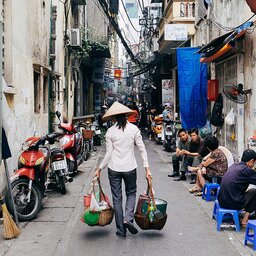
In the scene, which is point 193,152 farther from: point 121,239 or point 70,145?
point 121,239

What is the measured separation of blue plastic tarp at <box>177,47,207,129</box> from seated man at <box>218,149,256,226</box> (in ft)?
23.5

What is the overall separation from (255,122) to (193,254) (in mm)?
4363

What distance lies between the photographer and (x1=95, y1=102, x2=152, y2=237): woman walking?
242 inches

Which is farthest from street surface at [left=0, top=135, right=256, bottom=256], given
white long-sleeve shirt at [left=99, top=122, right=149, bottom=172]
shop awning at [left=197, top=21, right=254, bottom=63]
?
shop awning at [left=197, top=21, right=254, bottom=63]

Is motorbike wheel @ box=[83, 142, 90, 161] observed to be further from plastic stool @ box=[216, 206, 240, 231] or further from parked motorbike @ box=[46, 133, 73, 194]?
plastic stool @ box=[216, 206, 240, 231]

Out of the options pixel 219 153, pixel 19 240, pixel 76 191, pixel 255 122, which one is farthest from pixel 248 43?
pixel 19 240

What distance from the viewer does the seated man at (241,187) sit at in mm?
6324

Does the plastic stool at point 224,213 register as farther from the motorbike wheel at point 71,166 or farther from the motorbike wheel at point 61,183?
the motorbike wheel at point 71,166

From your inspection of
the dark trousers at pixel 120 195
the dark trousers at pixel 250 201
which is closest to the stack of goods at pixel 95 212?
the dark trousers at pixel 120 195

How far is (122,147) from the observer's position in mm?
6141

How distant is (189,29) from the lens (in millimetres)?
16078

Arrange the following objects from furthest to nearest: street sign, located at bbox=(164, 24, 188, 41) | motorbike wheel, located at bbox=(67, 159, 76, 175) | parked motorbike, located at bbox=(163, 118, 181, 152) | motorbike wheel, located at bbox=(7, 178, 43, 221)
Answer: parked motorbike, located at bbox=(163, 118, 181, 152)
street sign, located at bbox=(164, 24, 188, 41)
motorbike wheel, located at bbox=(67, 159, 76, 175)
motorbike wheel, located at bbox=(7, 178, 43, 221)

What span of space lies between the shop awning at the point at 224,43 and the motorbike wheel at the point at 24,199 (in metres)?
4.83

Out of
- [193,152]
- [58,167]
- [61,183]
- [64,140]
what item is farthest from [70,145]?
[193,152]
